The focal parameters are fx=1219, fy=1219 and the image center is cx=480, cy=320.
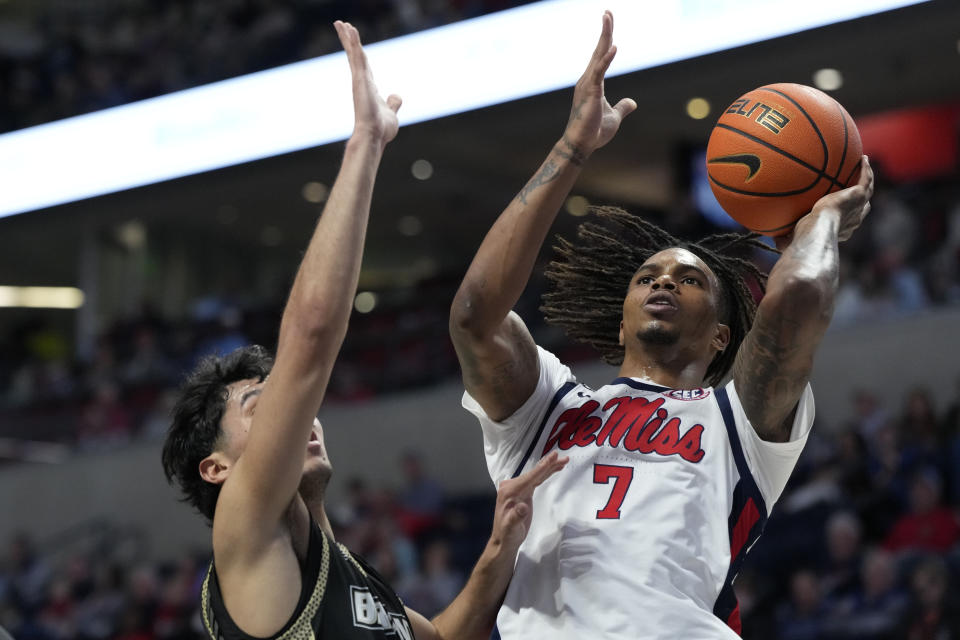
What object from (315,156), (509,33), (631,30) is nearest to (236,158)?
(315,156)

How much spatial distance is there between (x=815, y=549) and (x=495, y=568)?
187 inches

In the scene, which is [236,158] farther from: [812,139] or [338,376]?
[812,139]

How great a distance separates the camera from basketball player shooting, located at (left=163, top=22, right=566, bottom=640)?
7.75ft

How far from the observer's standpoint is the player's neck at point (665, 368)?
3.23 meters

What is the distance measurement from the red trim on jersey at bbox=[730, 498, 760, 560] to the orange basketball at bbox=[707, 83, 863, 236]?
71cm

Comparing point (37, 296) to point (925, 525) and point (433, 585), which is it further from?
point (925, 525)

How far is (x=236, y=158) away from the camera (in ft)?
37.2

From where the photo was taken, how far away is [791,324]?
9.07ft

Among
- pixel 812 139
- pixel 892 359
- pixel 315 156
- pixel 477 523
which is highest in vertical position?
pixel 315 156

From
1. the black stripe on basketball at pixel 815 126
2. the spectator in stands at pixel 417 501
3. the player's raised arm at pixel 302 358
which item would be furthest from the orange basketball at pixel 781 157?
the spectator in stands at pixel 417 501

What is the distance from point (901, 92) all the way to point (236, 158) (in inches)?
255

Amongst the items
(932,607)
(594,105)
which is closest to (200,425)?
(594,105)

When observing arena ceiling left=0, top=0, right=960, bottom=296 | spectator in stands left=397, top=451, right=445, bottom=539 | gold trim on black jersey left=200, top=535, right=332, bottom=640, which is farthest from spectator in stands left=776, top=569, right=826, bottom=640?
gold trim on black jersey left=200, top=535, right=332, bottom=640

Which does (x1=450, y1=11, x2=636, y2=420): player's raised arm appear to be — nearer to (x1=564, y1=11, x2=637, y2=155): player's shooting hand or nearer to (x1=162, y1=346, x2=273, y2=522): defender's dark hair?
(x1=564, y1=11, x2=637, y2=155): player's shooting hand
